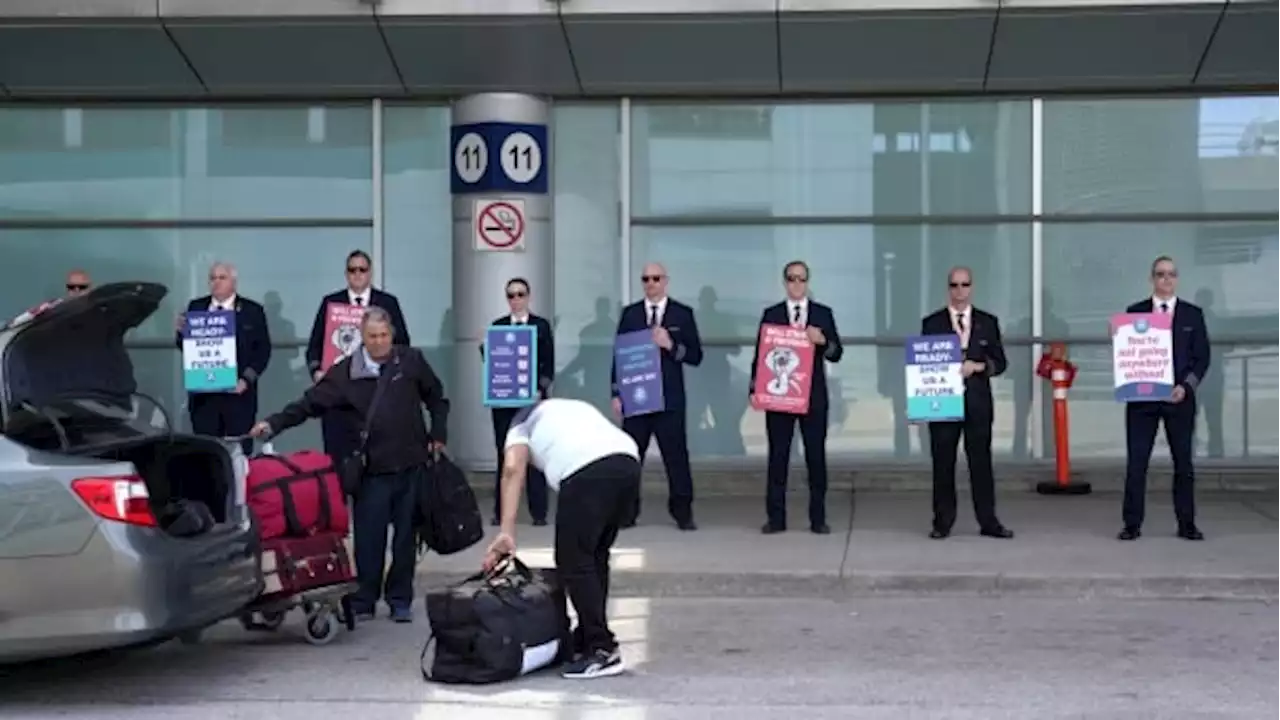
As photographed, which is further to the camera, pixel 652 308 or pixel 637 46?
pixel 637 46

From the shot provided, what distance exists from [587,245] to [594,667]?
7411 mm

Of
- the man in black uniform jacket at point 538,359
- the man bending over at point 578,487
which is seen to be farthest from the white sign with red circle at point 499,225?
the man bending over at point 578,487

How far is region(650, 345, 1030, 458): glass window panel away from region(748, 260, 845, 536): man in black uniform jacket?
257 centimetres

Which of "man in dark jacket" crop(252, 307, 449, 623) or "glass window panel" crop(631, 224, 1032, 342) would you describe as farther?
"glass window panel" crop(631, 224, 1032, 342)

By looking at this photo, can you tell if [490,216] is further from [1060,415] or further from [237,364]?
[1060,415]

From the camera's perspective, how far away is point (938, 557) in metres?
11.3

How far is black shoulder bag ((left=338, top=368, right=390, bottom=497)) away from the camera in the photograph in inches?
367

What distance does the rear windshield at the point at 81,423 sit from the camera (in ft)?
25.2

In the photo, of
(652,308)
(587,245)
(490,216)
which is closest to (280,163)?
(490,216)

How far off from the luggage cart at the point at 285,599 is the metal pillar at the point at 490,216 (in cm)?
507

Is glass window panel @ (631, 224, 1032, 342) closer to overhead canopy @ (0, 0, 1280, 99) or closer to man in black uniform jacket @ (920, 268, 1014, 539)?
overhead canopy @ (0, 0, 1280, 99)

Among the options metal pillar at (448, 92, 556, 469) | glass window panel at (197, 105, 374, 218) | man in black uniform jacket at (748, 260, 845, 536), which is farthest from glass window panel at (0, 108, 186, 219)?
man in black uniform jacket at (748, 260, 845, 536)

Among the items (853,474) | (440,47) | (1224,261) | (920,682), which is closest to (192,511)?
(920,682)

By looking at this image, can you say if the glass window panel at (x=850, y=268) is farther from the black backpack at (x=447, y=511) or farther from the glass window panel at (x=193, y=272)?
the black backpack at (x=447, y=511)
